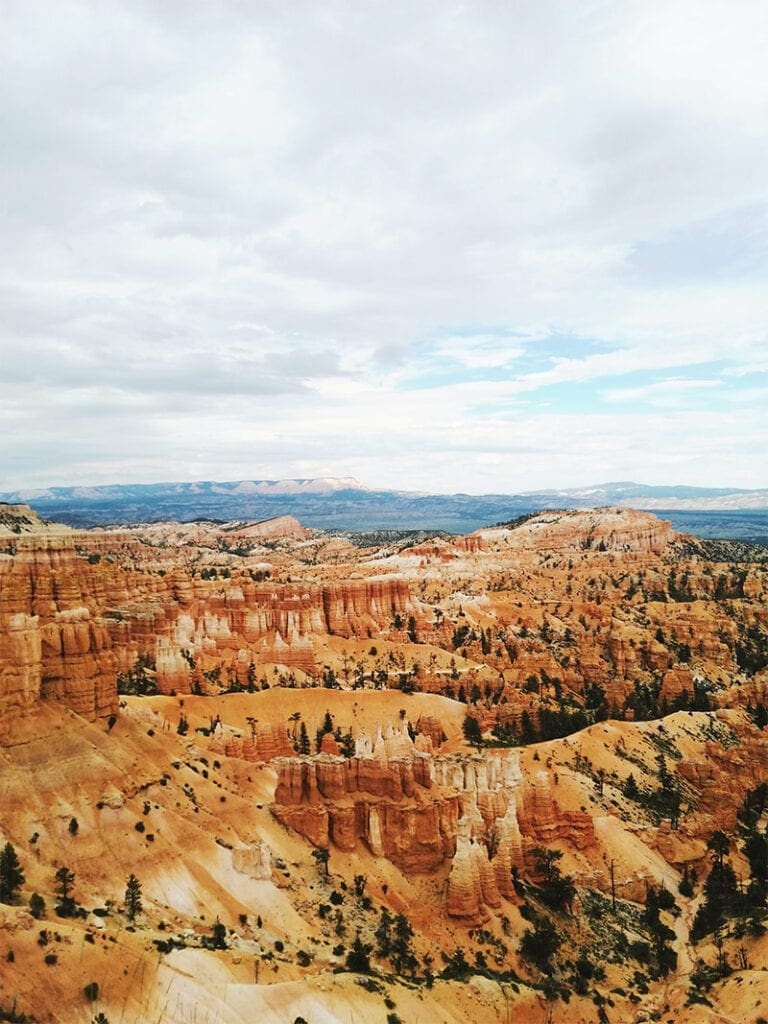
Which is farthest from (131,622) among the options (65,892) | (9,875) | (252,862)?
(9,875)

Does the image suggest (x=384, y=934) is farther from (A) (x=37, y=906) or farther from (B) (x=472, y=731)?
(B) (x=472, y=731)

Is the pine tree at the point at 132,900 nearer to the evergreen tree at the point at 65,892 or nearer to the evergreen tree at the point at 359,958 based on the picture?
the evergreen tree at the point at 65,892

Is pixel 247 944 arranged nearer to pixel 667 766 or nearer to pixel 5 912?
pixel 5 912

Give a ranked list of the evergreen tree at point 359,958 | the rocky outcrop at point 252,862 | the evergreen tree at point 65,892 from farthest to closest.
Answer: the rocky outcrop at point 252,862, the evergreen tree at point 359,958, the evergreen tree at point 65,892

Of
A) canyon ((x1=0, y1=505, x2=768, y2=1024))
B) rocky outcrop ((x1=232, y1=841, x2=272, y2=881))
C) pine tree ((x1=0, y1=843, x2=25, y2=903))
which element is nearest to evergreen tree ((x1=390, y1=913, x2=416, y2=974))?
canyon ((x1=0, y1=505, x2=768, y2=1024))

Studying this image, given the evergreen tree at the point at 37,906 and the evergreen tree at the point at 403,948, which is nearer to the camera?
the evergreen tree at the point at 37,906

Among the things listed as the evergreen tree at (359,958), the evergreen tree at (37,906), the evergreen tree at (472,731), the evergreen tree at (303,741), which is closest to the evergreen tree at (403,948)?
the evergreen tree at (359,958)
